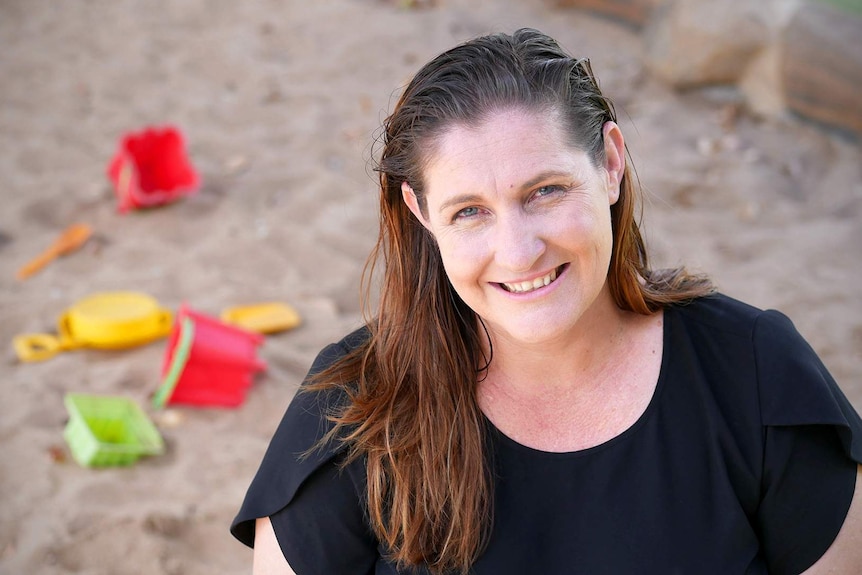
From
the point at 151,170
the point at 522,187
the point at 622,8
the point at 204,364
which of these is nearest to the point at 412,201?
the point at 522,187

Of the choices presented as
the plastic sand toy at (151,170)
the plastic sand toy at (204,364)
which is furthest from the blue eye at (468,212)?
the plastic sand toy at (151,170)

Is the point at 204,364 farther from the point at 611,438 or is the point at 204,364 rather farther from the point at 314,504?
the point at 611,438

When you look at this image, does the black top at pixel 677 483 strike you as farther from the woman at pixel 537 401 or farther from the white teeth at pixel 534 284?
the white teeth at pixel 534 284

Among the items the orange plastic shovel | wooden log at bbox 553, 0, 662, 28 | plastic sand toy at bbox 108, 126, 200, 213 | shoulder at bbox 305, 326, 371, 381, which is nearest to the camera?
shoulder at bbox 305, 326, 371, 381

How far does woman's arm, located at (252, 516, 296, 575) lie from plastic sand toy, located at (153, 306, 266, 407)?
4.67ft

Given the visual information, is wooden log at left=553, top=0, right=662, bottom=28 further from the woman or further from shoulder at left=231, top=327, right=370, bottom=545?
shoulder at left=231, top=327, right=370, bottom=545

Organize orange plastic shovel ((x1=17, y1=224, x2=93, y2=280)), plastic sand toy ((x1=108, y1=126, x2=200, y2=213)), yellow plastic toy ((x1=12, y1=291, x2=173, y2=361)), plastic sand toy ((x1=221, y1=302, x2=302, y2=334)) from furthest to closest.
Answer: plastic sand toy ((x1=108, y1=126, x2=200, y2=213))
orange plastic shovel ((x1=17, y1=224, x2=93, y2=280))
plastic sand toy ((x1=221, y1=302, x2=302, y2=334))
yellow plastic toy ((x1=12, y1=291, x2=173, y2=361))

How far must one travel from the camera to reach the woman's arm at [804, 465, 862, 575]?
179cm

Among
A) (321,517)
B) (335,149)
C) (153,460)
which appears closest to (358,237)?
(335,149)

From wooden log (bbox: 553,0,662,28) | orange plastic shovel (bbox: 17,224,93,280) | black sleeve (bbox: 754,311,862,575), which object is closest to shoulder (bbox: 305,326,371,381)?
black sleeve (bbox: 754,311,862,575)

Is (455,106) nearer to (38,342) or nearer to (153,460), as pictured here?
(153,460)

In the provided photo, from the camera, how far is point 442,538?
1842 mm

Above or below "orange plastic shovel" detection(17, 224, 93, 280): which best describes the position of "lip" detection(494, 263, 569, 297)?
above

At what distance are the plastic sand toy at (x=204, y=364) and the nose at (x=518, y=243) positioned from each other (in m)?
1.80
